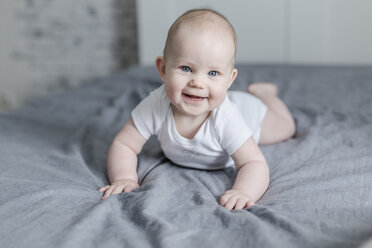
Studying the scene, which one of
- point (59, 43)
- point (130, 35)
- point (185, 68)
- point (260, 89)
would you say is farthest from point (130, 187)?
point (59, 43)

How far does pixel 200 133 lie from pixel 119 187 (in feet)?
0.77

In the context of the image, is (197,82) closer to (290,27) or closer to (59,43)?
(290,27)

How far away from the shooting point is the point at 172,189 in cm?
100

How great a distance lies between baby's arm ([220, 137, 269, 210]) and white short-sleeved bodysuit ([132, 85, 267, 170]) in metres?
0.03

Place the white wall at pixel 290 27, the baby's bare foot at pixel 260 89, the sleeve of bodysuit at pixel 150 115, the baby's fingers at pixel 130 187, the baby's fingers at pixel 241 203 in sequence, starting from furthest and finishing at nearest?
the white wall at pixel 290 27, the baby's bare foot at pixel 260 89, the sleeve of bodysuit at pixel 150 115, the baby's fingers at pixel 130 187, the baby's fingers at pixel 241 203

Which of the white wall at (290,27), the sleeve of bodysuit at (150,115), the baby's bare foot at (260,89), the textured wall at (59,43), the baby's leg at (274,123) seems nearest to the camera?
the sleeve of bodysuit at (150,115)

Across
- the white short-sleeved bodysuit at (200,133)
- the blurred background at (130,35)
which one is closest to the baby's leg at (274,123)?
the white short-sleeved bodysuit at (200,133)

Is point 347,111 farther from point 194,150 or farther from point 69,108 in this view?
point 69,108

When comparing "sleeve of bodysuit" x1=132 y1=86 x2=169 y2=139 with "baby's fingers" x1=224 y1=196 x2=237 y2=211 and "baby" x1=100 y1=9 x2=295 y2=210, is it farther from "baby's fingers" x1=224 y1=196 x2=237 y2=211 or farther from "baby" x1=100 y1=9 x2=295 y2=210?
"baby's fingers" x1=224 y1=196 x2=237 y2=211

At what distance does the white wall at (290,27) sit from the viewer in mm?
2434

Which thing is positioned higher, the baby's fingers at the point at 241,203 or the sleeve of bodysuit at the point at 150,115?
the sleeve of bodysuit at the point at 150,115

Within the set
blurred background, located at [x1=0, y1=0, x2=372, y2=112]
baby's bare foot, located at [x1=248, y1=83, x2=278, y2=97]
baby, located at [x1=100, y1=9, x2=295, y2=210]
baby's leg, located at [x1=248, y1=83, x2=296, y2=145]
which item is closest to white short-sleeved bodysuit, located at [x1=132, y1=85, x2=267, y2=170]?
baby, located at [x1=100, y1=9, x2=295, y2=210]

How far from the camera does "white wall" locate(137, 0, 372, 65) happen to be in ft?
7.98

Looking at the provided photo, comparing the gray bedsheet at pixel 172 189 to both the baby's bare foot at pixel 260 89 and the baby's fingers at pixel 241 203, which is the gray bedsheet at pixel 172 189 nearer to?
the baby's fingers at pixel 241 203
